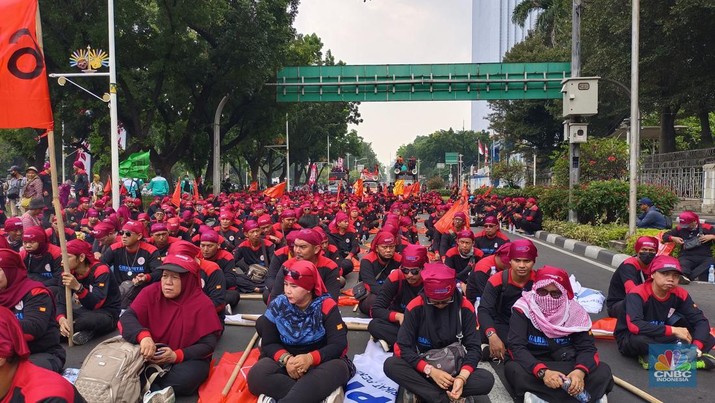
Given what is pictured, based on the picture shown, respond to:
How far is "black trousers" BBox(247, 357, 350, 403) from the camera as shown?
3871 mm

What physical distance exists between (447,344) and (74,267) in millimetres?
3923

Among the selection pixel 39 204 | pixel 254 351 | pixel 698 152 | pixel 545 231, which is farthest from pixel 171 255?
pixel 698 152

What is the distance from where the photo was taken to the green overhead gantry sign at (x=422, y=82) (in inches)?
1096

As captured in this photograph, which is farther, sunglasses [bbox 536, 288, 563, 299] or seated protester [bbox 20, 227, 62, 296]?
seated protester [bbox 20, 227, 62, 296]

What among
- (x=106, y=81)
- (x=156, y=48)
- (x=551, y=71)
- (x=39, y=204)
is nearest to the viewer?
(x=39, y=204)

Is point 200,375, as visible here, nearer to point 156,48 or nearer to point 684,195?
point 156,48

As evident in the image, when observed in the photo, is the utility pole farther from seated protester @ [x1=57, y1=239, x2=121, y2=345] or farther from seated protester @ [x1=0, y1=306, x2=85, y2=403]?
seated protester @ [x1=0, y1=306, x2=85, y2=403]

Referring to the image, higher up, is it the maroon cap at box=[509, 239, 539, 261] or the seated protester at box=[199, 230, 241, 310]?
the maroon cap at box=[509, 239, 539, 261]

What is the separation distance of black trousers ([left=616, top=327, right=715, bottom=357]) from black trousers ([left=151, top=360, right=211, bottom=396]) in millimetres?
3906

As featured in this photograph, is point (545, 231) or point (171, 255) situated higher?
point (171, 255)

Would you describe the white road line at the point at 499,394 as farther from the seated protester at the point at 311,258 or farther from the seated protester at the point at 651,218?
the seated protester at the point at 651,218

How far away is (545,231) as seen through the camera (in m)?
17.3

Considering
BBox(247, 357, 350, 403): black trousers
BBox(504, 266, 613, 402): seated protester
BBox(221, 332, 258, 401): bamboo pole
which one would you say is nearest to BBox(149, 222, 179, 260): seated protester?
BBox(221, 332, 258, 401): bamboo pole

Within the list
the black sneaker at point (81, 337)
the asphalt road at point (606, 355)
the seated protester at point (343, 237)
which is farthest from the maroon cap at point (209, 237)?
the seated protester at point (343, 237)
